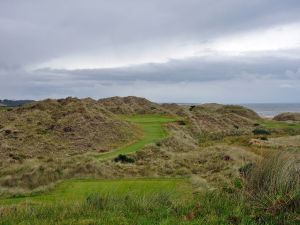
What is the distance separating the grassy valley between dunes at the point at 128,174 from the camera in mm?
6906

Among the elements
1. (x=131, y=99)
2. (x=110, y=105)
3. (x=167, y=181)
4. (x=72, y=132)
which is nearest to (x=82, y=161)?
(x=167, y=181)

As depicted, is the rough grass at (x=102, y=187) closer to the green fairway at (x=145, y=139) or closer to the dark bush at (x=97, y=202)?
the dark bush at (x=97, y=202)

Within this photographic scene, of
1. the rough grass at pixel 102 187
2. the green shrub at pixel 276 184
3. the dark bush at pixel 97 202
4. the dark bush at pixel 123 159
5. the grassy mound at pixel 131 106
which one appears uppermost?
the grassy mound at pixel 131 106

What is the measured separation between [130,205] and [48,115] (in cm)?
2672

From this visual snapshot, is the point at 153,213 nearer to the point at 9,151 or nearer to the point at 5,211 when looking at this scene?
the point at 5,211

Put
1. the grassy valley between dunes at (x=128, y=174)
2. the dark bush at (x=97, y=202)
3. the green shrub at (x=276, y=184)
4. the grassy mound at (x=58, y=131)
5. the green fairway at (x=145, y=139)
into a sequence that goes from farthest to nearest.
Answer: the grassy mound at (x=58, y=131), the green fairway at (x=145, y=139), the dark bush at (x=97, y=202), the grassy valley between dunes at (x=128, y=174), the green shrub at (x=276, y=184)

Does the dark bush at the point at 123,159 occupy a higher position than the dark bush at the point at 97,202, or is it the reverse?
the dark bush at the point at 97,202

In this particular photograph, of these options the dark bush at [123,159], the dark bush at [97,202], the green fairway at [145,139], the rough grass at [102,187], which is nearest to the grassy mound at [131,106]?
the green fairway at [145,139]

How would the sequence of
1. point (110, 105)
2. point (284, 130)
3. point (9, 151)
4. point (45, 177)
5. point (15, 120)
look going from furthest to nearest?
point (110, 105) → point (284, 130) → point (15, 120) → point (9, 151) → point (45, 177)

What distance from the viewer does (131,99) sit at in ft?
219

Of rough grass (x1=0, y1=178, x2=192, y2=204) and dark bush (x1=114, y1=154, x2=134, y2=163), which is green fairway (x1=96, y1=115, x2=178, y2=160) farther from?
rough grass (x1=0, y1=178, x2=192, y2=204)

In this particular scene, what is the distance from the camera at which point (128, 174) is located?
17328 mm

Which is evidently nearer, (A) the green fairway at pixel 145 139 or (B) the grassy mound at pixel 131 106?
(A) the green fairway at pixel 145 139

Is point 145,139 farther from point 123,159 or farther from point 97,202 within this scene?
point 97,202
